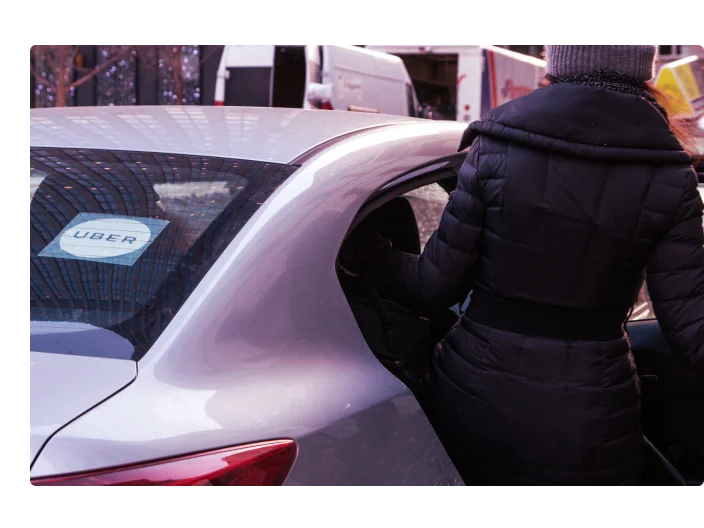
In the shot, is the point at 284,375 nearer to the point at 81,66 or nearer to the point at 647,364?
the point at 647,364

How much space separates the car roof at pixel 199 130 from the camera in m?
1.91

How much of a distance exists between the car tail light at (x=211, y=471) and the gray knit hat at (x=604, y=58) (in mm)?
1071

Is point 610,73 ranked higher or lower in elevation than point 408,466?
higher

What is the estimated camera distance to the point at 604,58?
6.06ft

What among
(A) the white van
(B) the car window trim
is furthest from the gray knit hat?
(A) the white van

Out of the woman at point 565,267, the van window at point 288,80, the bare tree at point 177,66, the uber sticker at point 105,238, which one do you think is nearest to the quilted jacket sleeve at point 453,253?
the woman at point 565,267

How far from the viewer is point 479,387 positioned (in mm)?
1959

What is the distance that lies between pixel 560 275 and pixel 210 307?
0.80 m

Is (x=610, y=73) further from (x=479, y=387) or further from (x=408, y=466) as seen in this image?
(x=408, y=466)

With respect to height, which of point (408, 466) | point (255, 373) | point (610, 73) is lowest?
point (408, 466)

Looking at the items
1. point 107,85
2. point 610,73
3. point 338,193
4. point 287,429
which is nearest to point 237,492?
point 287,429

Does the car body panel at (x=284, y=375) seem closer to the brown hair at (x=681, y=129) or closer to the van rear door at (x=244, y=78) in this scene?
the brown hair at (x=681, y=129)

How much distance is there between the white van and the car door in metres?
Result: 8.77
